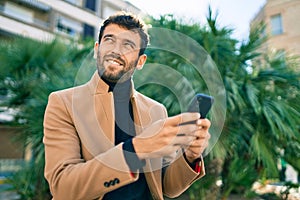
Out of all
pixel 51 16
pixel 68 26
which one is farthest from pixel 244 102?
pixel 68 26

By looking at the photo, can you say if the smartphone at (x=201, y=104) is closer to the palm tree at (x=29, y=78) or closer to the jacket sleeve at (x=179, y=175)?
the jacket sleeve at (x=179, y=175)

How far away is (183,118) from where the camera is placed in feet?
1.68

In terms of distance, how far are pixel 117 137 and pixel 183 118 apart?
30 centimetres

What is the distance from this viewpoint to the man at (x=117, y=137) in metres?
0.53

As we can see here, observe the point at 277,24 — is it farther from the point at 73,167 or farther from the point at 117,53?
the point at 73,167

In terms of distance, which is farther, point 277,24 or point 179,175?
point 277,24

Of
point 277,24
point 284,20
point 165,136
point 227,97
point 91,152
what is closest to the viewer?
point 165,136

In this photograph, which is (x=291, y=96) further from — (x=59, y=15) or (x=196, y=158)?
(x=59, y=15)

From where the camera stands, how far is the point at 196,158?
0.71 m

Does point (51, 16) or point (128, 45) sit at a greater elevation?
point (51, 16)

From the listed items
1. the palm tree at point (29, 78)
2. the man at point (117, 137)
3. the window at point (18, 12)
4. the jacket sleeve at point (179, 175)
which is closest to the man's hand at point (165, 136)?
the man at point (117, 137)

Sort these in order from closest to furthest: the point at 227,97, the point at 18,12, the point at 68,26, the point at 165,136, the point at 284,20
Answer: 1. the point at 165,136
2. the point at 227,97
3. the point at 18,12
4. the point at 284,20
5. the point at 68,26

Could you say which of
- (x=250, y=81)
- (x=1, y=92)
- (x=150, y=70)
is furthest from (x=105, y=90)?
(x=1, y=92)

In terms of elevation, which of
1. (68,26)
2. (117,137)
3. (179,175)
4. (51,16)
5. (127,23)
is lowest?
(179,175)
